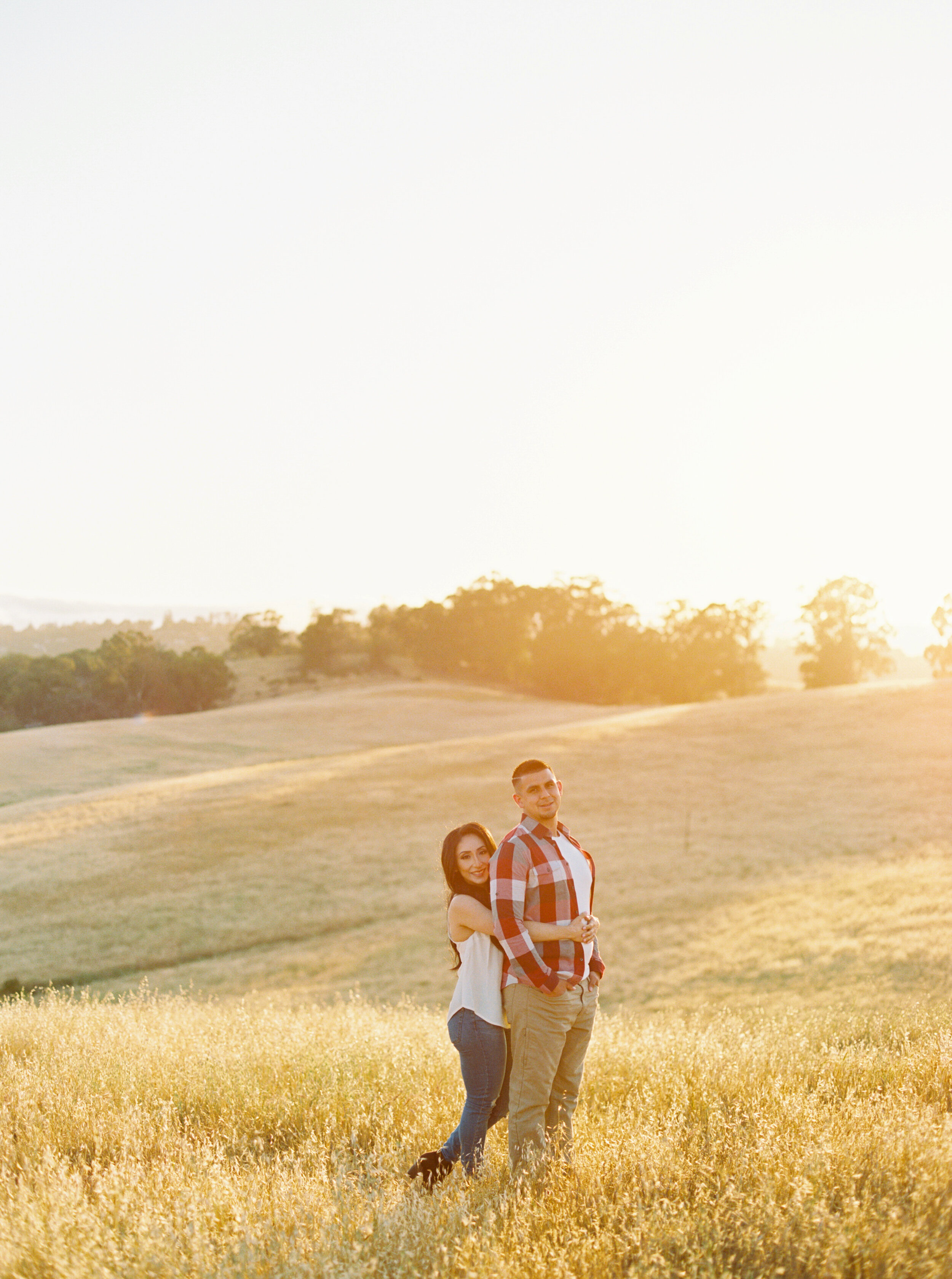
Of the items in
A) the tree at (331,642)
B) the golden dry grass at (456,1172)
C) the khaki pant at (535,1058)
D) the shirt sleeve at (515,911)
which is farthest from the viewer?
the tree at (331,642)

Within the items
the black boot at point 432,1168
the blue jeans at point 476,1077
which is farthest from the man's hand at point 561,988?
the black boot at point 432,1168

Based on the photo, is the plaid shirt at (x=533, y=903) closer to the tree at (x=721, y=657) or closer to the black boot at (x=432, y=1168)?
the black boot at (x=432, y=1168)

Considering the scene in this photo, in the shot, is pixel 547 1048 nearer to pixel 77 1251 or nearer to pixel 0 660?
pixel 77 1251

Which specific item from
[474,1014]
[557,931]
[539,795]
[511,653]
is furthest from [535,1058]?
[511,653]

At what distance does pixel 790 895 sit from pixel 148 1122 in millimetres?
19073

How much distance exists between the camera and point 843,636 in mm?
77000

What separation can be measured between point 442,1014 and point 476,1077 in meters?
7.57

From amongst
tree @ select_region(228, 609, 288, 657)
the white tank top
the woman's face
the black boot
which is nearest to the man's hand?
the white tank top

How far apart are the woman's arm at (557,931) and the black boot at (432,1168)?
4.42 feet

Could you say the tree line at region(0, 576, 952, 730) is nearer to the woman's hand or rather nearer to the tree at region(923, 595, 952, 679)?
the tree at region(923, 595, 952, 679)

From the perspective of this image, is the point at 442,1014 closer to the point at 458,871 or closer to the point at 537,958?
the point at 458,871

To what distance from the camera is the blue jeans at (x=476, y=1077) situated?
4867 millimetres

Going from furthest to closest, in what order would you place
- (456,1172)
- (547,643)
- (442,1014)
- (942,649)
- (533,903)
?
(547,643) → (942,649) → (442,1014) → (456,1172) → (533,903)

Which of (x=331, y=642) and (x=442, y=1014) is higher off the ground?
(x=331, y=642)
